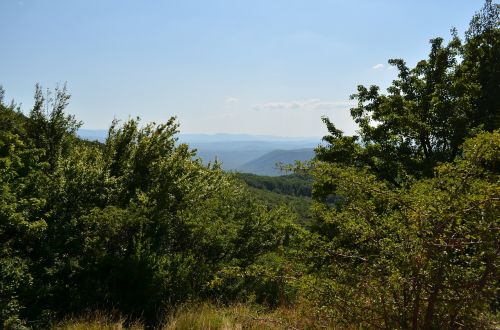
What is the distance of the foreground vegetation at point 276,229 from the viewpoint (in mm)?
3582

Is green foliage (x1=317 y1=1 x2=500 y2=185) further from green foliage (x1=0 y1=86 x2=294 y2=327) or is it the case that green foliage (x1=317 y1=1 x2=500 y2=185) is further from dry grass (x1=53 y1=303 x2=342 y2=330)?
dry grass (x1=53 y1=303 x2=342 y2=330)

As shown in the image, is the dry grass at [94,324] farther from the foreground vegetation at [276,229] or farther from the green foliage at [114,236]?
the green foliage at [114,236]

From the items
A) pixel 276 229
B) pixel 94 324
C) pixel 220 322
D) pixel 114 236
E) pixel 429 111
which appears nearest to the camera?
pixel 94 324

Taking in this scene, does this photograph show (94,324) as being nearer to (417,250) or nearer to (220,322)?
(220,322)

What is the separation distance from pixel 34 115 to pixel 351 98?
43.8ft

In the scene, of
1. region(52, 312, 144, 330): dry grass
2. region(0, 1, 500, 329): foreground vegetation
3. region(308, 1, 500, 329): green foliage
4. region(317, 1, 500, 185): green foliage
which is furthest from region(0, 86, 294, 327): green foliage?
region(317, 1, 500, 185): green foliage

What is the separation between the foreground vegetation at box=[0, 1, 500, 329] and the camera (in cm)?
358

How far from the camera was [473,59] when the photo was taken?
49.5 ft

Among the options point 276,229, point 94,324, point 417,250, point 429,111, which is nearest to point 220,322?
point 94,324

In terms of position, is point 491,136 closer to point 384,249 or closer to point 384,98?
point 384,249

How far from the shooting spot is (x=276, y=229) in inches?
464

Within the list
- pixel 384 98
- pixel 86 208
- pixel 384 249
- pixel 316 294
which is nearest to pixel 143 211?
pixel 86 208

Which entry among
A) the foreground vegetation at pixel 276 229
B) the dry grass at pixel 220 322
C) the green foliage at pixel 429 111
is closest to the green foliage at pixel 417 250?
the foreground vegetation at pixel 276 229

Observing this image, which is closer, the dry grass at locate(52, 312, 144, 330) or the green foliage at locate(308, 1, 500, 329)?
the green foliage at locate(308, 1, 500, 329)
